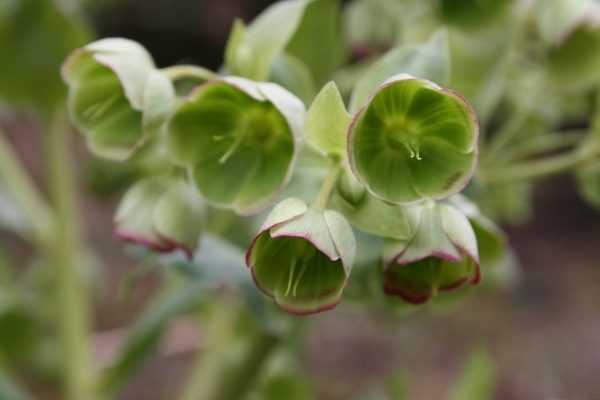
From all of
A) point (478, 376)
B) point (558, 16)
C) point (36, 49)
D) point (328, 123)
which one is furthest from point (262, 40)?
point (478, 376)

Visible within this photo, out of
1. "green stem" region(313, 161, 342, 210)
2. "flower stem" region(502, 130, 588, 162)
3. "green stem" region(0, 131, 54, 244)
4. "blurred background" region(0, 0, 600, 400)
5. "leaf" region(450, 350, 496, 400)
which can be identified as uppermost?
"green stem" region(313, 161, 342, 210)

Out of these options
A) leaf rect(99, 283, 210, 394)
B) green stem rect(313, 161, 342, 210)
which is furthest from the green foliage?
green stem rect(313, 161, 342, 210)

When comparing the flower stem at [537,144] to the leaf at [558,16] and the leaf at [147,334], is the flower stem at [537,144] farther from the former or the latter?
the leaf at [147,334]

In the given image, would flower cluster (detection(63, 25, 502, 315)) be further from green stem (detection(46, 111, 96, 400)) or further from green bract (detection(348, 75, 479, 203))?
green stem (detection(46, 111, 96, 400))

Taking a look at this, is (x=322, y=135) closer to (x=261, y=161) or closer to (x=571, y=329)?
(x=261, y=161)

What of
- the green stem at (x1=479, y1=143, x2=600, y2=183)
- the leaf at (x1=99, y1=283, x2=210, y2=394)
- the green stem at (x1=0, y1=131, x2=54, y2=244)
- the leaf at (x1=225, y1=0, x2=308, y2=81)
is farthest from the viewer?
the green stem at (x1=0, y1=131, x2=54, y2=244)
